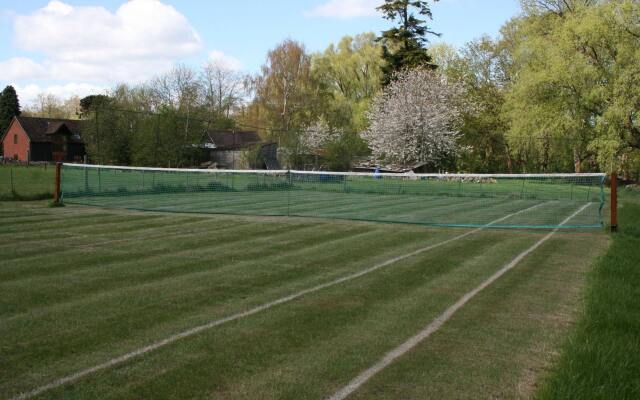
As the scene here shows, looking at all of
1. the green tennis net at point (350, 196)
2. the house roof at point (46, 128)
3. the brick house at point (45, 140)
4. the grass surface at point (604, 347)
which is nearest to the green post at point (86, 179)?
the green tennis net at point (350, 196)

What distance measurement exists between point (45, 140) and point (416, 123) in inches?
1979

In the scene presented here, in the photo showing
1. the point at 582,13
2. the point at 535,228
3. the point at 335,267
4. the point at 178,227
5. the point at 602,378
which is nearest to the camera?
the point at 602,378

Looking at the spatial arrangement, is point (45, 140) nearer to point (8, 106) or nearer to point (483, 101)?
point (8, 106)

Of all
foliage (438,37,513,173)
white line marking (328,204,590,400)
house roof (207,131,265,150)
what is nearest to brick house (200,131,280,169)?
house roof (207,131,265,150)

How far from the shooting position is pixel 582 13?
4319 cm

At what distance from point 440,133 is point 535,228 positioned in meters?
36.3

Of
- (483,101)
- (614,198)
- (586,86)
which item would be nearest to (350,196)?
(614,198)

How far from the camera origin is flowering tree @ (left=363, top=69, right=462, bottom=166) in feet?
171

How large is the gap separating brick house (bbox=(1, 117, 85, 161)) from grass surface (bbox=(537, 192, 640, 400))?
2931 inches

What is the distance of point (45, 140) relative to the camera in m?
76.4

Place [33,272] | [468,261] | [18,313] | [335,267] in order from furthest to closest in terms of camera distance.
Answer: [468,261], [335,267], [33,272], [18,313]

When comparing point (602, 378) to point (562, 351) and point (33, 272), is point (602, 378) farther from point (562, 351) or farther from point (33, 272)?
point (33, 272)

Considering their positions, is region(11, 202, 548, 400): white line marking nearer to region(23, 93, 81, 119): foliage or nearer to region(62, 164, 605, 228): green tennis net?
region(62, 164, 605, 228): green tennis net

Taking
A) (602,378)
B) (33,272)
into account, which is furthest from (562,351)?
(33,272)
